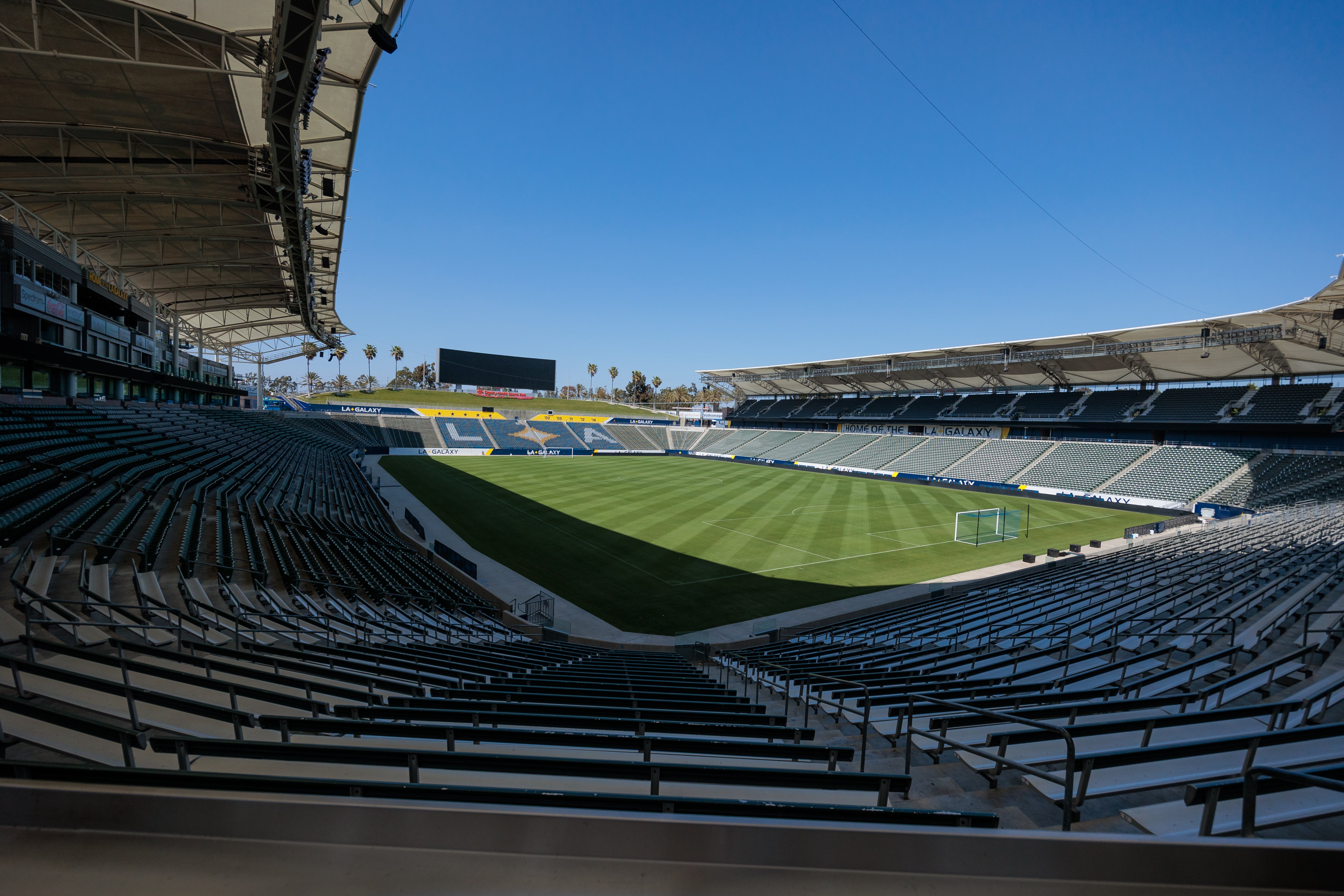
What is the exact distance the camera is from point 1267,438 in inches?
1678

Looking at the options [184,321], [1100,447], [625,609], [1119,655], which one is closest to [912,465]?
[1100,447]

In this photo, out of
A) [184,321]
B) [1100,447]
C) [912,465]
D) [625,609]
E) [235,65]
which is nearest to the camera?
[235,65]

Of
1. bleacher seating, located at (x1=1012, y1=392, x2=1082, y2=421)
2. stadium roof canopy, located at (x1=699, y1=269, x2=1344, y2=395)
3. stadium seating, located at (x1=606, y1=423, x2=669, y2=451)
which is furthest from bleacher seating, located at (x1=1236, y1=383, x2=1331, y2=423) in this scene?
stadium seating, located at (x1=606, y1=423, x2=669, y2=451)

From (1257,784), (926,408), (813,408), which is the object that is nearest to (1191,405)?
(926,408)

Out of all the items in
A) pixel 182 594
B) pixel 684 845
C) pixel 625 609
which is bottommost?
pixel 625 609

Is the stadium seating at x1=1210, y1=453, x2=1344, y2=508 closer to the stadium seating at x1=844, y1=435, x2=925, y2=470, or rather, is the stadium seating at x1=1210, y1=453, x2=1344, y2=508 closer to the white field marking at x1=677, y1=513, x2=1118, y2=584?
the white field marking at x1=677, y1=513, x2=1118, y2=584

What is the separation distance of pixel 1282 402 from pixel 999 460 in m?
19.3

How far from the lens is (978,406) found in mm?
62625

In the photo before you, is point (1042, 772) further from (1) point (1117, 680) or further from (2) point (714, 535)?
(2) point (714, 535)

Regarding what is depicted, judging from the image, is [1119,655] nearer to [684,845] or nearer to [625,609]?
[684,845]

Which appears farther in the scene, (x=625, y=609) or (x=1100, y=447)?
(x=1100, y=447)

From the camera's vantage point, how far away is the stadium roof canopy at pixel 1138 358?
109 ft

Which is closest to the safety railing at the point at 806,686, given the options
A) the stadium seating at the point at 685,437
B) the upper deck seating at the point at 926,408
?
the upper deck seating at the point at 926,408

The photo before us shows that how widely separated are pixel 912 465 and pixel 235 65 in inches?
2202
